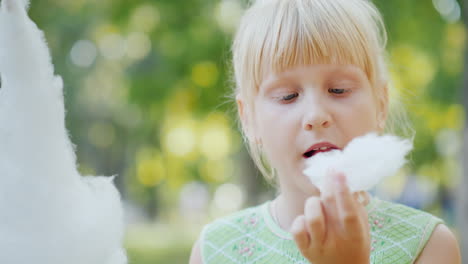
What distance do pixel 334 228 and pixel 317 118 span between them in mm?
325

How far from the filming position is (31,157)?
3.20 ft

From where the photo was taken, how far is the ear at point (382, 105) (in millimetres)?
1520

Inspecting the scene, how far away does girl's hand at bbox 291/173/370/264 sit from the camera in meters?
0.97

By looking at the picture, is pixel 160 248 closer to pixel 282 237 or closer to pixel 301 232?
pixel 282 237

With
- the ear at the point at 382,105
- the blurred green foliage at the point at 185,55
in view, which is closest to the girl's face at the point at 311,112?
the ear at the point at 382,105

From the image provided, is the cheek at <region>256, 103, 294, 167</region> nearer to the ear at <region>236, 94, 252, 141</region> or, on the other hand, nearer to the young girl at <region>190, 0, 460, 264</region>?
the young girl at <region>190, 0, 460, 264</region>

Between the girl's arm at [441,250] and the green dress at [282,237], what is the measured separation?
0.05 feet

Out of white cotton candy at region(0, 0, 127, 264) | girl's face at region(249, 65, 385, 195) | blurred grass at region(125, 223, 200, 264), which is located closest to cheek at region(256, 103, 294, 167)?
girl's face at region(249, 65, 385, 195)

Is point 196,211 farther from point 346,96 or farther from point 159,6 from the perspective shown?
point 346,96

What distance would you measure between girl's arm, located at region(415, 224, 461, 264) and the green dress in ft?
0.05

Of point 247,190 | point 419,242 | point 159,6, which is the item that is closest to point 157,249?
point 247,190

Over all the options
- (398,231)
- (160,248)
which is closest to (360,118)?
(398,231)

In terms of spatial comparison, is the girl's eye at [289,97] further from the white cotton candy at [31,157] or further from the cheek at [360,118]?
the white cotton candy at [31,157]

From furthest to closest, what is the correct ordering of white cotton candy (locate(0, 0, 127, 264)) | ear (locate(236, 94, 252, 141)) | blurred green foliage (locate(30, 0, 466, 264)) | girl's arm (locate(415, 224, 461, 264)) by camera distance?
blurred green foliage (locate(30, 0, 466, 264)), ear (locate(236, 94, 252, 141)), girl's arm (locate(415, 224, 461, 264)), white cotton candy (locate(0, 0, 127, 264))
